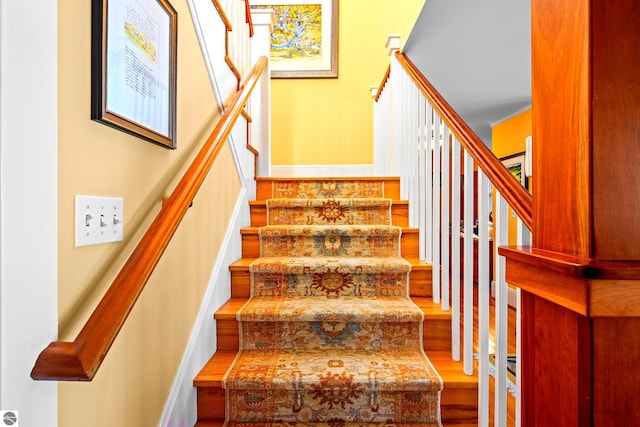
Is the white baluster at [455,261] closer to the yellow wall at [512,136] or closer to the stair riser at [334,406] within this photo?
the stair riser at [334,406]

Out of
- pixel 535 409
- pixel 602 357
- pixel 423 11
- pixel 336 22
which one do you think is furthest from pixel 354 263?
pixel 336 22

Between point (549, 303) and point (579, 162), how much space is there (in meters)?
0.25

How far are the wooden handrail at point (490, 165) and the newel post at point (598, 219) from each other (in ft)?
0.84

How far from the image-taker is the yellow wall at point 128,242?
0.69 meters

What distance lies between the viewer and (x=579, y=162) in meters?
0.54

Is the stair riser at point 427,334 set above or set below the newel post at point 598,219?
below

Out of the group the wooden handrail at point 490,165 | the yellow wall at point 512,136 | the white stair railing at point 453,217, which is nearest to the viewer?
the wooden handrail at point 490,165

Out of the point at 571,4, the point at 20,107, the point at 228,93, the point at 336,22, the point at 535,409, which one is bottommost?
the point at 535,409

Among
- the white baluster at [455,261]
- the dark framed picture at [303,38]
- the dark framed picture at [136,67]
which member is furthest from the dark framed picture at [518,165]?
the dark framed picture at [136,67]

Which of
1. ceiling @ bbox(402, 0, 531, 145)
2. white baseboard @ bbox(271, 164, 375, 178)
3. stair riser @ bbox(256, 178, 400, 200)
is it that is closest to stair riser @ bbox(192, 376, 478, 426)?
stair riser @ bbox(256, 178, 400, 200)

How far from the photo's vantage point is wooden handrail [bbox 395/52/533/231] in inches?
36.7

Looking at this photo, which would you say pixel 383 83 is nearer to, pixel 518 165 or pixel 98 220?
pixel 518 165

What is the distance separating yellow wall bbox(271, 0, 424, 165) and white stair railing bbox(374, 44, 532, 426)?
2.81 feet

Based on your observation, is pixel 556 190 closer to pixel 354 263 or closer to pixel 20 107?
pixel 20 107
